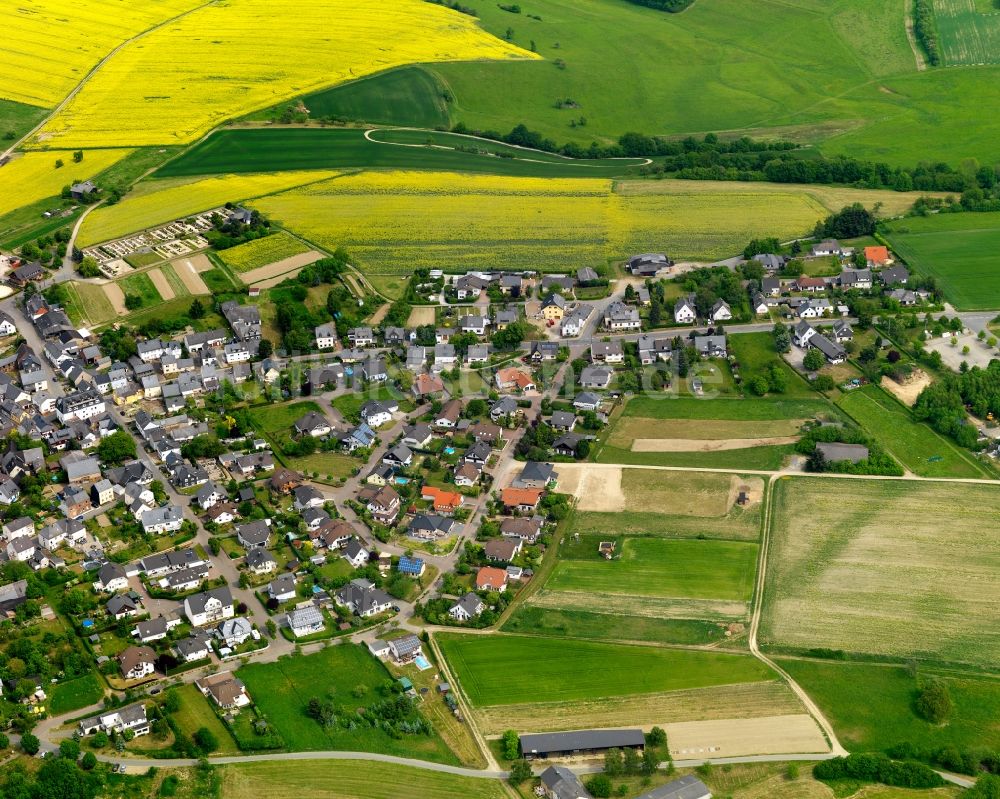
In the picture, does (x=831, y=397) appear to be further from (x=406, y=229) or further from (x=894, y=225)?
(x=406, y=229)

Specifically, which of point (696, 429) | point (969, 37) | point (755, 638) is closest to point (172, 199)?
point (696, 429)

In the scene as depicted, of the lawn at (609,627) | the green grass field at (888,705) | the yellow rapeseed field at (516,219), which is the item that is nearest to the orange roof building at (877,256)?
the yellow rapeseed field at (516,219)

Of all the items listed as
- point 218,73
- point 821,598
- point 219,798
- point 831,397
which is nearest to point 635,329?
point 831,397

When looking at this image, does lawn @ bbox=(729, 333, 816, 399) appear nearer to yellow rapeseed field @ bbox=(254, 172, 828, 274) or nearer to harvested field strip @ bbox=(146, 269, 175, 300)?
yellow rapeseed field @ bbox=(254, 172, 828, 274)

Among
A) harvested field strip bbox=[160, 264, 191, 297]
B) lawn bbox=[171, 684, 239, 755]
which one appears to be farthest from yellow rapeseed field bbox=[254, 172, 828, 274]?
lawn bbox=[171, 684, 239, 755]

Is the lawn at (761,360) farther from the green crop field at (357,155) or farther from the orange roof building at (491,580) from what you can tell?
the green crop field at (357,155)

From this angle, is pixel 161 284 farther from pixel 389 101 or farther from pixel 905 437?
pixel 905 437
